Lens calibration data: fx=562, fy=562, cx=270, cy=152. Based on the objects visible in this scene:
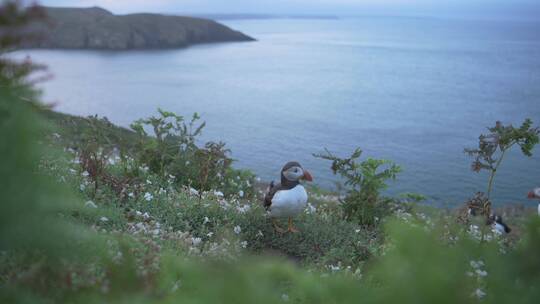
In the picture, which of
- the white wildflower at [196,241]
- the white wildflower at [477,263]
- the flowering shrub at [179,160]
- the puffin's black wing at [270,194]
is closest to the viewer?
the white wildflower at [477,263]

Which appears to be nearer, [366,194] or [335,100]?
[366,194]

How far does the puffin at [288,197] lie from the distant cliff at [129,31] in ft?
421

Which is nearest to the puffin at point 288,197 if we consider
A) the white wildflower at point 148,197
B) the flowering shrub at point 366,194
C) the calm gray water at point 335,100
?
the flowering shrub at point 366,194

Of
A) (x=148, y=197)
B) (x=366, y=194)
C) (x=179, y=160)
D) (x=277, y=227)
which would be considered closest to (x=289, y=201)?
(x=277, y=227)

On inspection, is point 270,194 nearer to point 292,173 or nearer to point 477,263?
point 292,173

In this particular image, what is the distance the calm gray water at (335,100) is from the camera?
42.2 meters

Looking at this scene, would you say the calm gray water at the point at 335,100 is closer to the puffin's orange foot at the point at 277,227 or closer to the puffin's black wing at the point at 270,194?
the puffin's black wing at the point at 270,194

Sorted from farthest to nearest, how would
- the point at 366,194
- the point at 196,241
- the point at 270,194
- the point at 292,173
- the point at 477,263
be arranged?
1. the point at 366,194
2. the point at 270,194
3. the point at 292,173
4. the point at 196,241
5. the point at 477,263

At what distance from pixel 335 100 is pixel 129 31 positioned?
8858 centimetres

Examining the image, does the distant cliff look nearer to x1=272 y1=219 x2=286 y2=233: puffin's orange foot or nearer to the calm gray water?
the calm gray water

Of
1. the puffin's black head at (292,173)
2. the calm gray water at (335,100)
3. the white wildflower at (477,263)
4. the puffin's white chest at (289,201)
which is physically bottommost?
the calm gray water at (335,100)

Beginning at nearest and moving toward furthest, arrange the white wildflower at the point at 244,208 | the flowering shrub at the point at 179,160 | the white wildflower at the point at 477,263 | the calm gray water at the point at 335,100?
the white wildflower at the point at 477,263 → the white wildflower at the point at 244,208 → the flowering shrub at the point at 179,160 → the calm gray water at the point at 335,100

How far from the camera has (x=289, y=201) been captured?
9047 millimetres

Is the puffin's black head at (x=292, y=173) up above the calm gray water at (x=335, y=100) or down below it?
above
